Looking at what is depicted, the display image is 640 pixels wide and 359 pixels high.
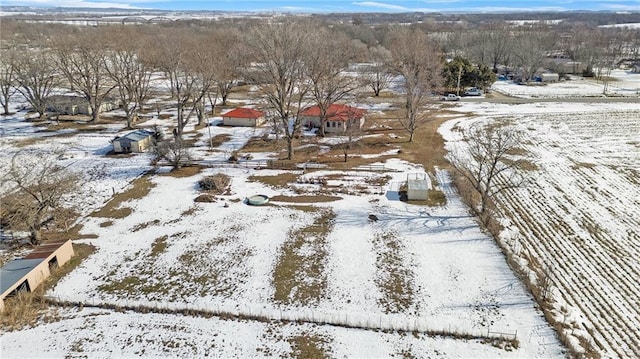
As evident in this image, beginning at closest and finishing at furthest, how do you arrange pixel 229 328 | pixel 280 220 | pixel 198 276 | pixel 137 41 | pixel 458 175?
1. pixel 229 328
2. pixel 198 276
3. pixel 280 220
4. pixel 458 175
5. pixel 137 41

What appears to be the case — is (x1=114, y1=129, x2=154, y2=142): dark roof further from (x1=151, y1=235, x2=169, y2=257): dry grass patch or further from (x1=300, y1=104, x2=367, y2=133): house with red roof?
(x1=151, y1=235, x2=169, y2=257): dry grass patch

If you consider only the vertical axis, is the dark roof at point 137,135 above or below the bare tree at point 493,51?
below

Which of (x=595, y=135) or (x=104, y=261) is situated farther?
(x=595, y=135)

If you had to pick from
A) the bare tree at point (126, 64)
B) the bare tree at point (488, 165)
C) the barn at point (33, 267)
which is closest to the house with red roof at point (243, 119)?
the bare tree at point (126, 64)

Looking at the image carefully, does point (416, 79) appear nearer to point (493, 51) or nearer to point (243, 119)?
A: point (243, 119)

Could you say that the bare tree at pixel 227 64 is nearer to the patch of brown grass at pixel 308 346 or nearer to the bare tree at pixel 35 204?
the bare tree at pixel 35 204

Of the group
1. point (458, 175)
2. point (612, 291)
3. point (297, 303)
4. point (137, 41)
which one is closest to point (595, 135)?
point (458, 175)

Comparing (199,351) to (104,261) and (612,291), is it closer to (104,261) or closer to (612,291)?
(104,261)
